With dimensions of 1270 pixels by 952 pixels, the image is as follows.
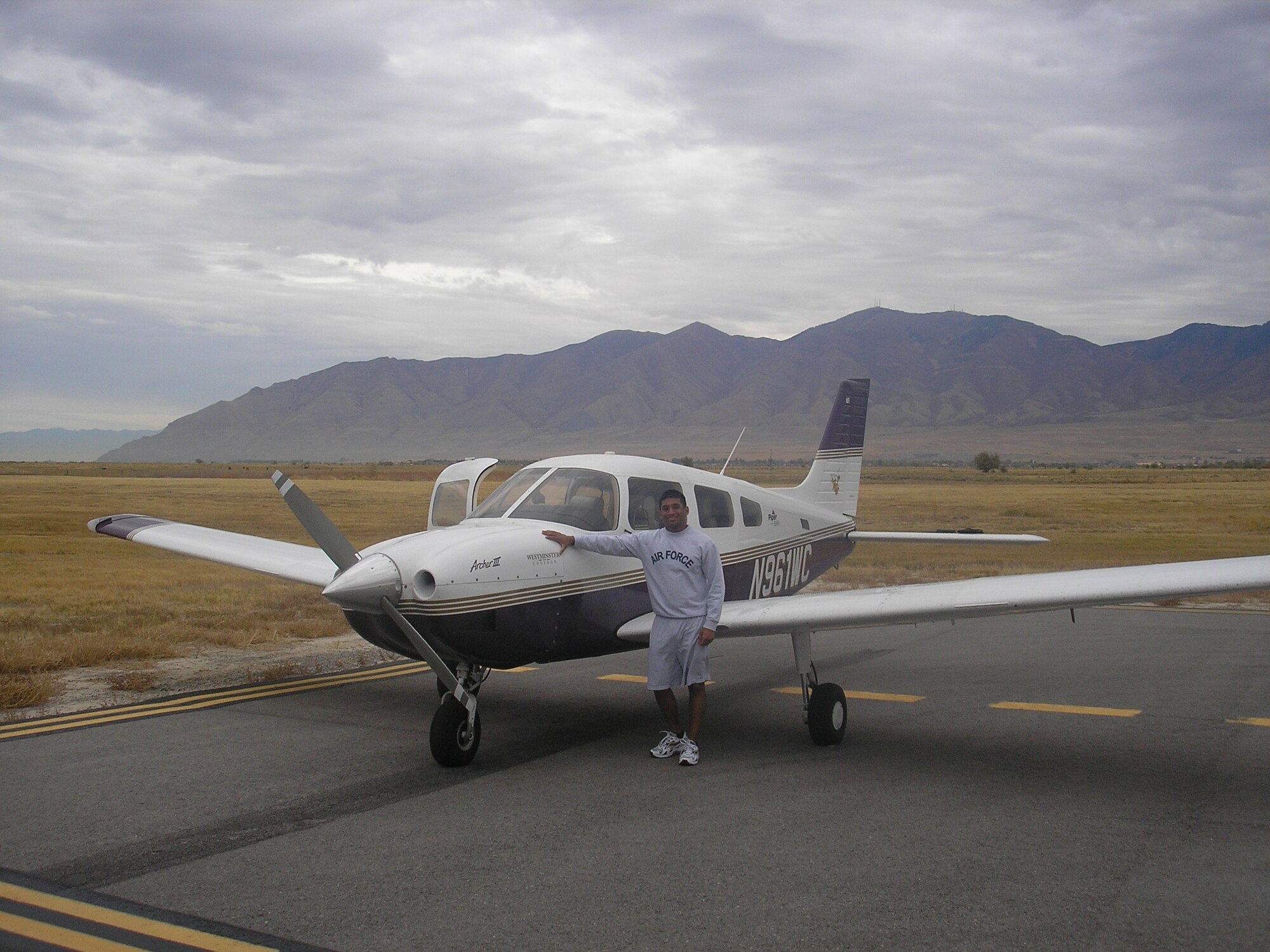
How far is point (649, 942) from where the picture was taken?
4.14 metres

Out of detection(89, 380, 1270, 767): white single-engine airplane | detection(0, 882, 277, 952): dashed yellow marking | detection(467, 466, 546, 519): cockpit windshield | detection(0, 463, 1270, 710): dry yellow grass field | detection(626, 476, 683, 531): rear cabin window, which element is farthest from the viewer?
detection(0, 463, 1270, 710): dry yellow grass field

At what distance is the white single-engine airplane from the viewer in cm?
674

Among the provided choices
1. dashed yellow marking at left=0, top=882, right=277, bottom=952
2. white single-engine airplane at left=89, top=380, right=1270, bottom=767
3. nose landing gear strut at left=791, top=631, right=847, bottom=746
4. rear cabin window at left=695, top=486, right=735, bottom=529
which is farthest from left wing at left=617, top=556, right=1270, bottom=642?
dashed yellow marking at left=0, top=882, right=277, bottom=952

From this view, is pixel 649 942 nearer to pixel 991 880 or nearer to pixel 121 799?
pixel 991 880

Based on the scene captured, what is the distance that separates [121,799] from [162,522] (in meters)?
7.15

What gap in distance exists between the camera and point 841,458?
44.1 ft

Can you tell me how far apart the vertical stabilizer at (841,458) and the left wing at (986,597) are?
501 cm

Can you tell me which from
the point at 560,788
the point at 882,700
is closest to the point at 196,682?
the point at 560,788

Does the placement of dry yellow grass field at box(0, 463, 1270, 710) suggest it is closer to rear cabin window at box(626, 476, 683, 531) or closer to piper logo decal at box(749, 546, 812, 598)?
rear cabin window at box(626, 476, 683, 531)

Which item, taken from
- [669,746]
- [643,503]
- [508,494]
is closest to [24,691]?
[508,494]

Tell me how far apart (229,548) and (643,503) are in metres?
5.29

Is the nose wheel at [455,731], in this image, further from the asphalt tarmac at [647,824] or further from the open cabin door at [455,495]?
the open cabin door at [455,495]

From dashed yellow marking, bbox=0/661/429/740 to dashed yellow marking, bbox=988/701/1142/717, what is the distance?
5.94 metres

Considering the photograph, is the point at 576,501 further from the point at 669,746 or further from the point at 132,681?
the point at 132,681
